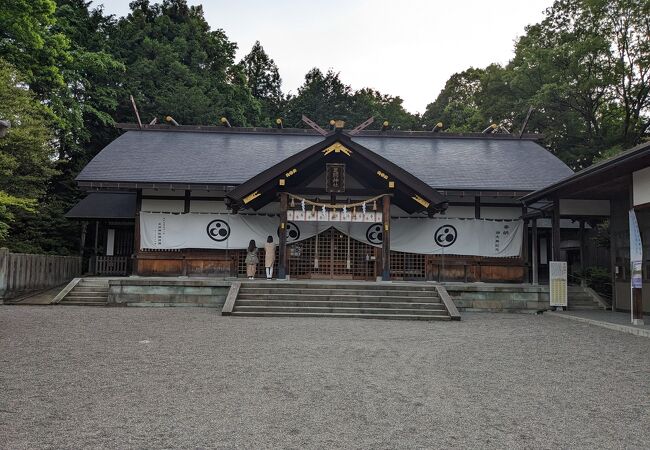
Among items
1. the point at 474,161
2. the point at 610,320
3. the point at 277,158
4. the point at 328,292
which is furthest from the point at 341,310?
the point at 474,161

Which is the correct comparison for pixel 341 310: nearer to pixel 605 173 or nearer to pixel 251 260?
pixel 251 260

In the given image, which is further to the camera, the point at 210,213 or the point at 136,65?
the point at 136,65

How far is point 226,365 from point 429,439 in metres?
2.92

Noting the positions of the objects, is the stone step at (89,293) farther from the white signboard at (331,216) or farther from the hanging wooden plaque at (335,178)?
the hanging wooden plaque at (335,178)

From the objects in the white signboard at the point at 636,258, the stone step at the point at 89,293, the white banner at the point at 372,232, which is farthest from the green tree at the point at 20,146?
the white signboard at the point at 636,258

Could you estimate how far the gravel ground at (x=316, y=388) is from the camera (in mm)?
3740

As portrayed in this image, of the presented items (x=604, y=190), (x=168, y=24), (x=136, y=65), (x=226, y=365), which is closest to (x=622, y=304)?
(x=604, y=190)

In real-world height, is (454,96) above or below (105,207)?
above

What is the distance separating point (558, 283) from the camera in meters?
12.5

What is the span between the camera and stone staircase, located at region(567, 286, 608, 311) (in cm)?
1337

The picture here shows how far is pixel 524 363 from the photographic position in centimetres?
630

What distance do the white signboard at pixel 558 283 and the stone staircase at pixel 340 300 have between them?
2920 millimetres

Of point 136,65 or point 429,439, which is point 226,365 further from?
point 136,65

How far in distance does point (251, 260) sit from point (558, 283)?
27.3ft
